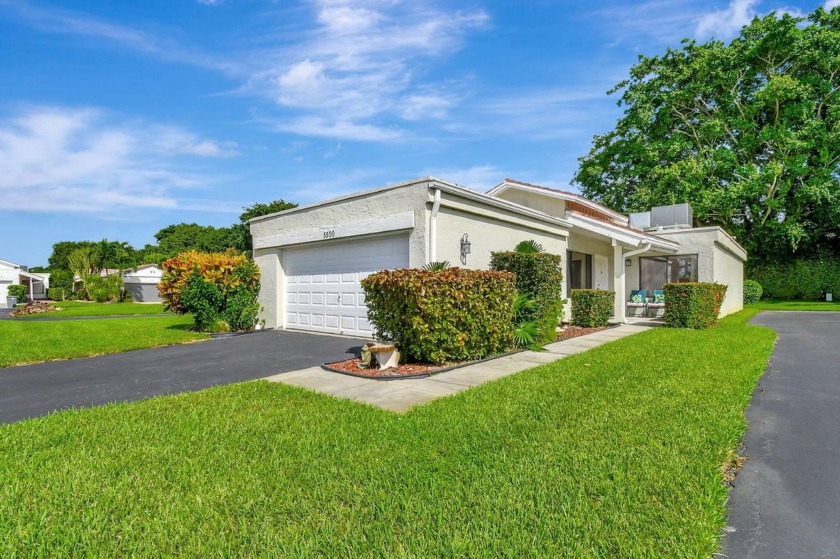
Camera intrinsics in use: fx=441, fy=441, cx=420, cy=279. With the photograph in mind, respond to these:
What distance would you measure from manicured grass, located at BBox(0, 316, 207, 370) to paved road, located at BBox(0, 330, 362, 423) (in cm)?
58

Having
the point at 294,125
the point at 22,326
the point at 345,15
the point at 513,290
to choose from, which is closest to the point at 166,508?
the point at 513,290

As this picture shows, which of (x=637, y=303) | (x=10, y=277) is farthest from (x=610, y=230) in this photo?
(x=10, y=277)

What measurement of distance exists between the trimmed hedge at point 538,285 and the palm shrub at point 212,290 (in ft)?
24.4

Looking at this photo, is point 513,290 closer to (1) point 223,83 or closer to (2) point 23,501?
(2) point 23,501

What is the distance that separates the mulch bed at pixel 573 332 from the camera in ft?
35.9

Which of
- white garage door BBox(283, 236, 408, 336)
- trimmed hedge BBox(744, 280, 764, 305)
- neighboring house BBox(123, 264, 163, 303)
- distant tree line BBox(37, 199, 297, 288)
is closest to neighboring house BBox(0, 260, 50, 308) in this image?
distant tree line BBox(37, 199, 297, 288)

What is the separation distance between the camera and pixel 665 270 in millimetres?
18094

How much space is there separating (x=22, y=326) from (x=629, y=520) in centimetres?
1754

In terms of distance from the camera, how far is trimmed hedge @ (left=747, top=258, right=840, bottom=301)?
83.0 feet

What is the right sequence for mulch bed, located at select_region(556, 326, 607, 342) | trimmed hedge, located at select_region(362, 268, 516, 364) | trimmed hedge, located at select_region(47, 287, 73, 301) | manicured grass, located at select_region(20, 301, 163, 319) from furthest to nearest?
trimmed hedge, located at select_region(47, 287, 73, 301) < manicured grass, located at select_region(20, 301, 163, 319) < mulch bed, located at select_region(556, 326, 607, 342) < trimmed hedge, located at select_region(362, 268, 516, 364)

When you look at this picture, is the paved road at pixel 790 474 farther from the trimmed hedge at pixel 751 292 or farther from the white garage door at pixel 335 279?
the trimmed hedge at pixel 751 292

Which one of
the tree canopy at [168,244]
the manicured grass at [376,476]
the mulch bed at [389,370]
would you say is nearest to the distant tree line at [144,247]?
the tree canopy at [168,244]

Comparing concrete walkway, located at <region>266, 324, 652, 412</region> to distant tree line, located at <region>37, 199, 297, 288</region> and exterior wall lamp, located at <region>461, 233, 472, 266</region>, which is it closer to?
exterior wall lamp, located at <region>461, 233, 472, 266</region>

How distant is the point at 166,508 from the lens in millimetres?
2805
